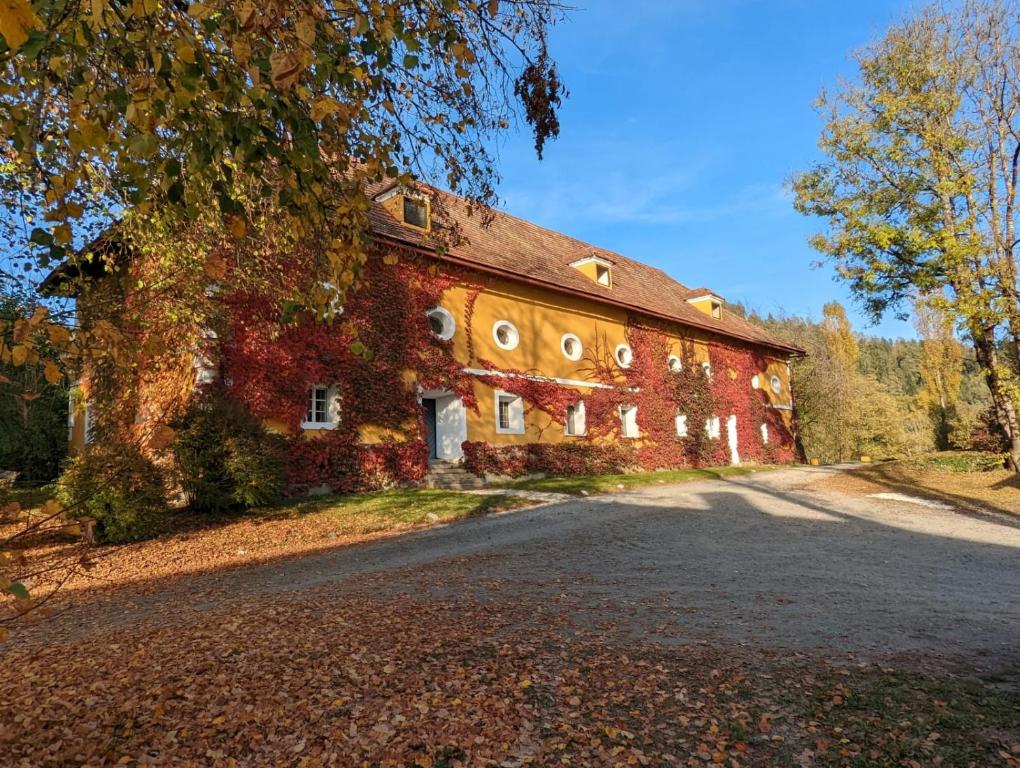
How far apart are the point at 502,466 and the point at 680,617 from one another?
1267cm

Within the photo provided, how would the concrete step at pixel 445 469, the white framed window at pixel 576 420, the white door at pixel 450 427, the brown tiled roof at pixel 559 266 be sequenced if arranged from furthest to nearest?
the white framed window at pixel 576 420 < the brown tiled roof at pixel 559 266 < the white door at pixel 450 427 < the concrete step at pixel 445 469

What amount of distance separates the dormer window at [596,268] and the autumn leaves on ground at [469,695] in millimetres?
18664

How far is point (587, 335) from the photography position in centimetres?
2127

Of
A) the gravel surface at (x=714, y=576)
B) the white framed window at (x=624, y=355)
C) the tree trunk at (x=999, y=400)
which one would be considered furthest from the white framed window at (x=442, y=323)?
the tree trunk at (x=999, y=400)

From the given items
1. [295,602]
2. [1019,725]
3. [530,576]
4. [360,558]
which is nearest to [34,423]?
[360,558]

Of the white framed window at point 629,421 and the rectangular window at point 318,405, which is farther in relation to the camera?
the white framed window at point 629,421

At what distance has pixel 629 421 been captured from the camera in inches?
877

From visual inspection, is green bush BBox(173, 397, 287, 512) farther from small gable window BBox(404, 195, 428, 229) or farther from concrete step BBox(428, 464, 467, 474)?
small gable window BBox(404, 195, 428, 229)

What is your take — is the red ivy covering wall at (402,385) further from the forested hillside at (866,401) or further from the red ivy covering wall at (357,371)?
the forested hillside at (866,401)

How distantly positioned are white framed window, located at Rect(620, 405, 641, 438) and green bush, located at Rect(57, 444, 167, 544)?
15807mm

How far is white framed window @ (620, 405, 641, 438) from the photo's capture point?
22.2 meters

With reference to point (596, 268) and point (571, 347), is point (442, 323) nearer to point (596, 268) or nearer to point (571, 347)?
point (571, 347)

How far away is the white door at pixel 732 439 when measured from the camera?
26516mm

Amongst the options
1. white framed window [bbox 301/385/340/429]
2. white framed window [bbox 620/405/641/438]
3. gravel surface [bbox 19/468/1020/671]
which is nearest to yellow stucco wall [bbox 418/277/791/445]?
white framed window [bbox 620/405/641/438]
